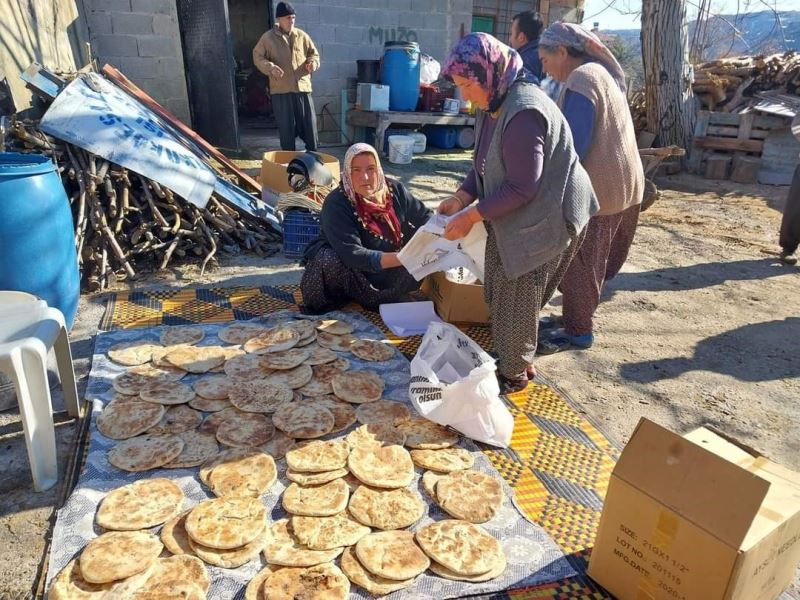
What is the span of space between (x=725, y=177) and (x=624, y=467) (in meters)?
7.54

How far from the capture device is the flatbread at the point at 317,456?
1.99 m

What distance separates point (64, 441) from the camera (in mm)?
2188

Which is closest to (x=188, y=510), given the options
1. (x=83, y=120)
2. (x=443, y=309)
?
(x=443, y=309)

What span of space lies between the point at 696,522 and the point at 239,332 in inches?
89.8

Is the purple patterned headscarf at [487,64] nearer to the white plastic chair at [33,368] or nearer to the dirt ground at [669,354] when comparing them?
the dirt ground at [669,354]

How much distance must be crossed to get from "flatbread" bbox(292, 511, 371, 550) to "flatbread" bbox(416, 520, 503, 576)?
0.67ft

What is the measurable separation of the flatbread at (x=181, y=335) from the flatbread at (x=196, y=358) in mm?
82

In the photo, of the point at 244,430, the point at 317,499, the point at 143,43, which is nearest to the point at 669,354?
the point at 317,499

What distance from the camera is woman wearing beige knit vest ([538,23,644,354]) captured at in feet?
8.32

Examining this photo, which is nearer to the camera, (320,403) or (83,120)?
(320,403)

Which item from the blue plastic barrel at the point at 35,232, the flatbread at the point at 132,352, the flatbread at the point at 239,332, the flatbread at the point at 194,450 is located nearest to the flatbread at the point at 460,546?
the flatbread at the point at 194,450

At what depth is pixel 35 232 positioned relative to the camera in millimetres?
2635

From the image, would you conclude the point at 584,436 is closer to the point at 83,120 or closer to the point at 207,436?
the point at 207,436

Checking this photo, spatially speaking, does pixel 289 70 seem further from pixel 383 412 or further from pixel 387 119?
pixel 383 412
